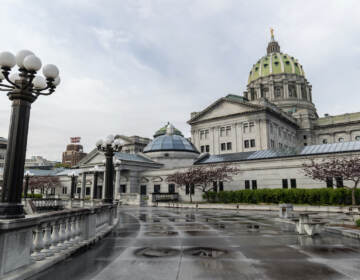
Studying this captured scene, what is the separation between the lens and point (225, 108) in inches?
2926

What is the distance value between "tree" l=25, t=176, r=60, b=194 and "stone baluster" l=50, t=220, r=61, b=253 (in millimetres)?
64461

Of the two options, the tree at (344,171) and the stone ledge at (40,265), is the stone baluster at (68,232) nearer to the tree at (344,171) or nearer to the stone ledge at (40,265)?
the stone ledge at (40,265)

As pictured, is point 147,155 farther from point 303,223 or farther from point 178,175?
point 303,223

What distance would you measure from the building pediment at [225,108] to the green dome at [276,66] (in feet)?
120

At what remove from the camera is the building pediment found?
70.6 m

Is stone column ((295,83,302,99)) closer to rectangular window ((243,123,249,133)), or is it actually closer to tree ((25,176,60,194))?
rectangular window ((243,123,249,133))

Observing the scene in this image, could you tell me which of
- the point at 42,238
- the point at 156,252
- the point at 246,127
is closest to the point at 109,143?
the point at 156,252

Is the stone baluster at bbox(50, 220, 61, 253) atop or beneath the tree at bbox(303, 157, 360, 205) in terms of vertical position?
beneath

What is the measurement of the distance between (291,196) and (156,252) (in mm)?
28310

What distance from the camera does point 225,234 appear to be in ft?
41.9

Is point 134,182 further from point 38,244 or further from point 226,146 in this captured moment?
point 38,244

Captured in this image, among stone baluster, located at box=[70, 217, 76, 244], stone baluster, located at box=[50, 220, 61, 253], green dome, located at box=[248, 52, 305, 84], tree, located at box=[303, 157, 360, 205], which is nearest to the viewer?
stone baluster, located at box=[50, 220, 61, 253]

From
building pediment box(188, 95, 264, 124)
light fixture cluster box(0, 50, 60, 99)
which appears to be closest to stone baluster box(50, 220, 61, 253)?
light fixture cluster box(0, 50, 60, 99)

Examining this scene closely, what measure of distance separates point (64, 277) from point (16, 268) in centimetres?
104
